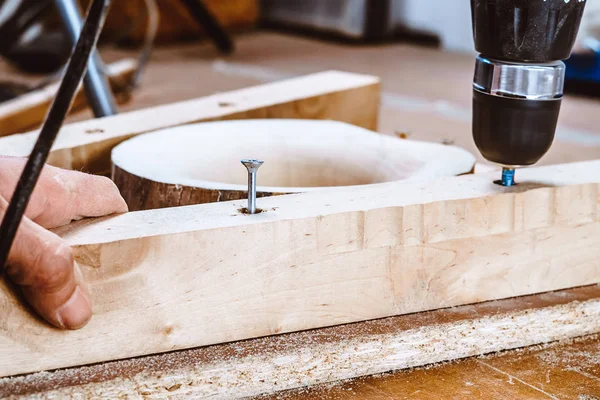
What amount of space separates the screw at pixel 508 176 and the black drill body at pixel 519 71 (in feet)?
0.12

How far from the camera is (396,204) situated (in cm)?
104

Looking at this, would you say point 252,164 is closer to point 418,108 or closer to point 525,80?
point 525,80

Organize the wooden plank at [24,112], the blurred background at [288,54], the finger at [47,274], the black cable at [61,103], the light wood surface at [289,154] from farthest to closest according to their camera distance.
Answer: the blurred background at [288,54]
the wooden plank at [24,112]
the light wood surface at [289,154]
the finger at [47,274]
the black cable at [61,103]

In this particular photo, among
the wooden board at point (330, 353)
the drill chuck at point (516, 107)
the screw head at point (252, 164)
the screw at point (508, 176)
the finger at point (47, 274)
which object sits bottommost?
the wooden board at point (330, 353)

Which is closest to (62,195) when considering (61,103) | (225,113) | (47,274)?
(47,274)

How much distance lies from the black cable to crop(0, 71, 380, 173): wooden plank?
1.84 feet

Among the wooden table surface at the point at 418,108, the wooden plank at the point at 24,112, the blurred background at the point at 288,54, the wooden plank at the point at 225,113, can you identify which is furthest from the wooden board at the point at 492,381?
the wooden plank at the point at 24,112

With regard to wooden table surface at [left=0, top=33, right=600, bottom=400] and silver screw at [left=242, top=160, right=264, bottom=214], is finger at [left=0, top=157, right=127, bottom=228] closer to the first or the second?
silver screw at [left=242, top=160, right=264, bottom=214]

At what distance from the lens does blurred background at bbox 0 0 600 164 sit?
292cm

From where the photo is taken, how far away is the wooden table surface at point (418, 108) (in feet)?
3.35

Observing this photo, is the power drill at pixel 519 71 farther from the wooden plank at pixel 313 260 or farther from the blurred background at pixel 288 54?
the blurred background at pixel 288 54

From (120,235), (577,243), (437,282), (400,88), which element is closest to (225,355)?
(120,235)

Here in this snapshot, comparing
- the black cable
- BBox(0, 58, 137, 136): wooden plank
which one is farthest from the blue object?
BBox(0, 58, 137, 136): wooden plank

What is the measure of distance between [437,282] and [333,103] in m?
0.70
